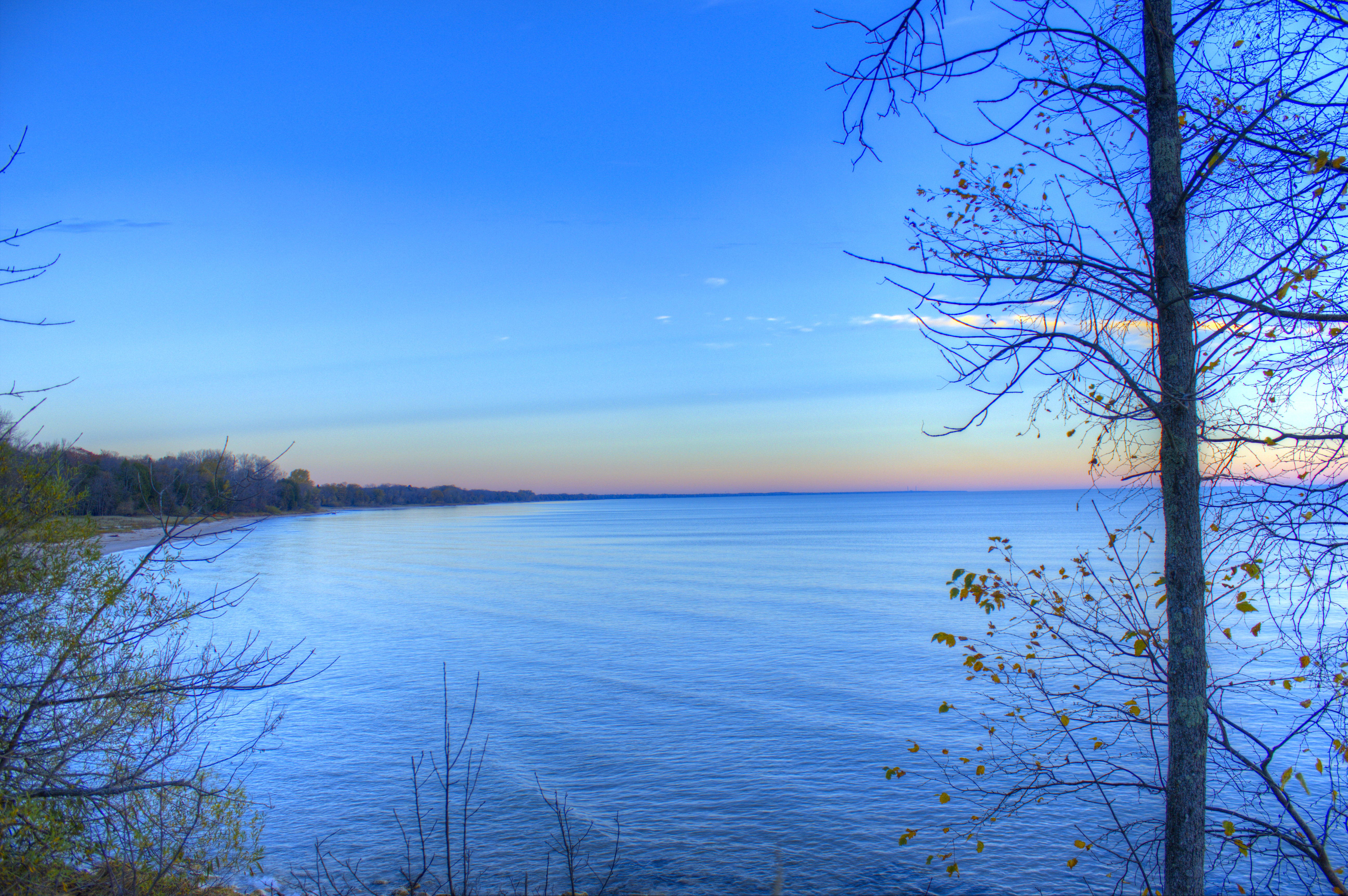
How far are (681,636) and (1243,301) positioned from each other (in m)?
27.5

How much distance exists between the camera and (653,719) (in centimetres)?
1986

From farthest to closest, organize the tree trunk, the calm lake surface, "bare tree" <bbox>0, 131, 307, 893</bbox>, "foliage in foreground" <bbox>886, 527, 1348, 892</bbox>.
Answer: the calm lake surface, "bare tree" <bbox>0, 131, 307, 893</bbox>, "foliage in foreground" <bbox>886, 527, 1348, 892</bbox>, the tree trunk

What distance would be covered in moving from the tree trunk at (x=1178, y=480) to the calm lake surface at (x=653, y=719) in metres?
3.48

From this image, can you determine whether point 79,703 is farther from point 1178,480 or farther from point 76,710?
point 1178,480

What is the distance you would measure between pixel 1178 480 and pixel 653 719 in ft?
53.6

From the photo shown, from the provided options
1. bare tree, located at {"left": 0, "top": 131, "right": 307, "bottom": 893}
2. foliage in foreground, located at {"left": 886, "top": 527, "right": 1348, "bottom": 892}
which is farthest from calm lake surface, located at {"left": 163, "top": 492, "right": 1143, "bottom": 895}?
bare tree, located at {"left": 0, "top": 131, "right": 307, "bottom": 893}

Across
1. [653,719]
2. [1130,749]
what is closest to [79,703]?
[653,719]

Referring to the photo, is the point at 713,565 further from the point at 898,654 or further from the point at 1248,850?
the point at 1248,850

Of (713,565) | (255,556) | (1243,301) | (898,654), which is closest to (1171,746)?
(1243,301)

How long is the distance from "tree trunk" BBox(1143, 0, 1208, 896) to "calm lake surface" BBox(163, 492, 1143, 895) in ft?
11.4

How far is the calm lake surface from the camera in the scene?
12523mm

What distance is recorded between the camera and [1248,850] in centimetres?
585

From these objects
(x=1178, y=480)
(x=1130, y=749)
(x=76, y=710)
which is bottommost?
(x=1130, y=749)

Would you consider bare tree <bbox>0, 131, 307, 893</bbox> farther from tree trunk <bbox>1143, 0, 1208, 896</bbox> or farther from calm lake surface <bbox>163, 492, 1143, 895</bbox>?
tree trunk <bbox>1143, 0, 1208, 896</bbox>
